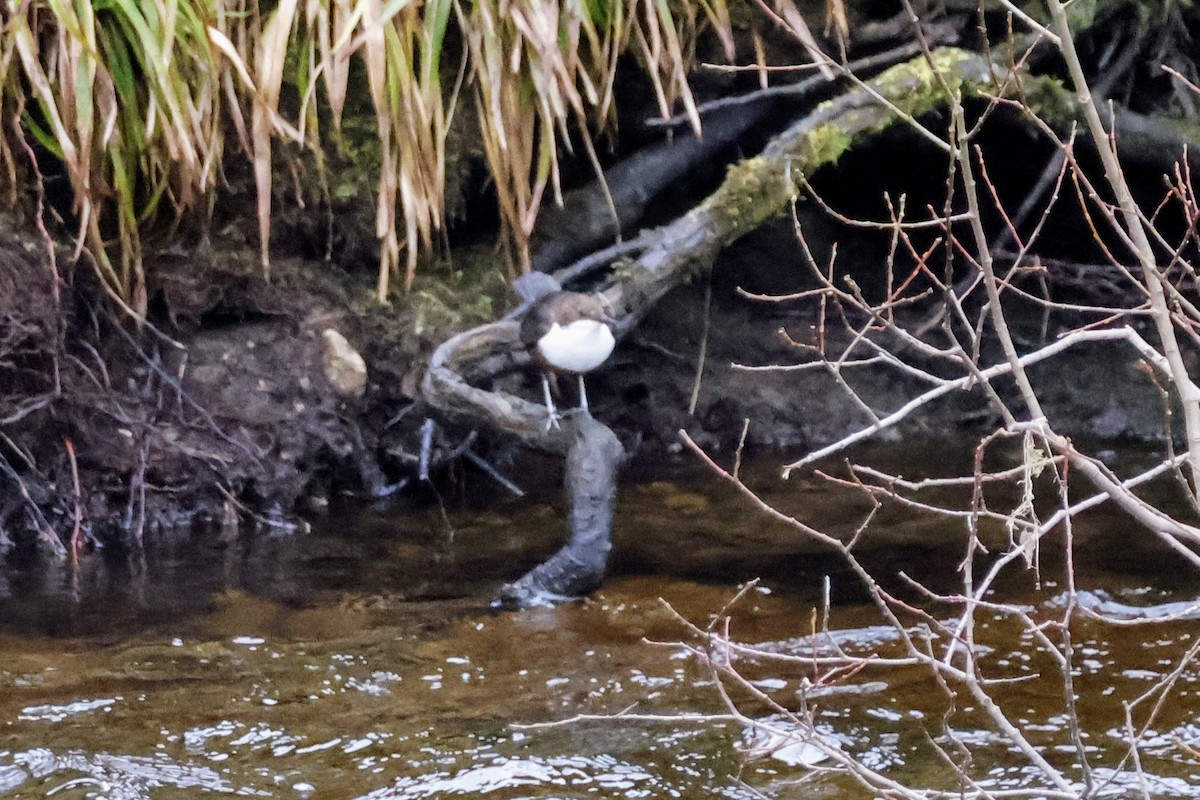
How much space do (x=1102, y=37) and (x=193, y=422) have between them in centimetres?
357

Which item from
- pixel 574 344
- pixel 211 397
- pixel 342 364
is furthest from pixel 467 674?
pixel 211 397

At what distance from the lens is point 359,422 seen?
4.07m

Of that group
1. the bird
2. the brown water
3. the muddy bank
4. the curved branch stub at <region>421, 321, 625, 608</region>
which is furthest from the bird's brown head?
the brown water

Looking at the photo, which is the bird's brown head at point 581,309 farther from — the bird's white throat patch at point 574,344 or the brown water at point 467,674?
the brown water at point 467,674

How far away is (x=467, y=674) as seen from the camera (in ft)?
9.01

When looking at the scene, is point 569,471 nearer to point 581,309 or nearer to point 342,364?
point 581,309

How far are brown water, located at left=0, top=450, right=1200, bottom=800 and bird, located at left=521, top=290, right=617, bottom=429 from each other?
623mm

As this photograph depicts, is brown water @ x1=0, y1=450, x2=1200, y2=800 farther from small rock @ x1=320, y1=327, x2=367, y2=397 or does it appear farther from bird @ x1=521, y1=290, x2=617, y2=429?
bird @ x1=521, y1=290, x2=617, y2=429

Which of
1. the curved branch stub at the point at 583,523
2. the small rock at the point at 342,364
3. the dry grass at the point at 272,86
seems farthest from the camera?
the small rock at the point at 342,364

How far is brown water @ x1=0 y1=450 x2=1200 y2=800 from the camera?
2.27m

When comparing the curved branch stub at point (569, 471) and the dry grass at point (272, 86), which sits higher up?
the dry grass at point (272, 86)

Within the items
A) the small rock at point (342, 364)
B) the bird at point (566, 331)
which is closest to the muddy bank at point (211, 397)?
the small rock at point (342, 364)

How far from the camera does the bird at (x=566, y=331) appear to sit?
3322mm

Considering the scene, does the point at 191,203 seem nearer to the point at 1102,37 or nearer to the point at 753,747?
the point at 753,747
